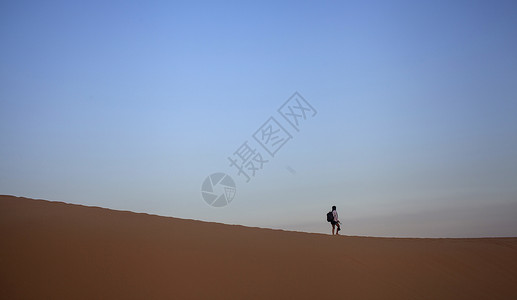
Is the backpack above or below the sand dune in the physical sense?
above

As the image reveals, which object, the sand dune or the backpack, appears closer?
the sand dune

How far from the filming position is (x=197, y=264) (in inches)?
280

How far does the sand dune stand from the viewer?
5.90 meters

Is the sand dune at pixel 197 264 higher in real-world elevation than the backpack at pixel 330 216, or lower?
lower

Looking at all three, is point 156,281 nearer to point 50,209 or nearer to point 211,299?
point 211,299

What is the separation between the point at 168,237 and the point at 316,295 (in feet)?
10.3

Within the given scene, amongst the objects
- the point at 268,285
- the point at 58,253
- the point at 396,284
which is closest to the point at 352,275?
the point at 396,284

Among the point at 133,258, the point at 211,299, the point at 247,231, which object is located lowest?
the point at 211,299

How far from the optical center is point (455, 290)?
27.7 feet

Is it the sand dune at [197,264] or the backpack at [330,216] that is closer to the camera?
the sand dune at [197,264]

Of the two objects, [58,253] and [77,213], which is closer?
[58,253]

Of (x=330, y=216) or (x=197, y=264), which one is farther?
(x=330, y=216)

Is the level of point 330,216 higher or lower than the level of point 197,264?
higher

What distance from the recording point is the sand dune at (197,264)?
590 cm
